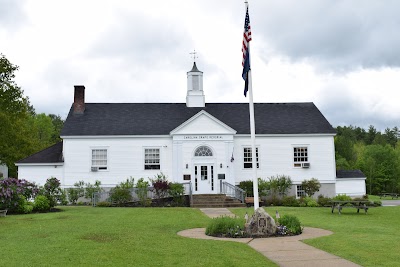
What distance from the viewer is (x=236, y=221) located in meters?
14.4

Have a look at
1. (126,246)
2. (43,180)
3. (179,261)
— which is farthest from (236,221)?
(43,180)

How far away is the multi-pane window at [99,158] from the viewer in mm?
32500

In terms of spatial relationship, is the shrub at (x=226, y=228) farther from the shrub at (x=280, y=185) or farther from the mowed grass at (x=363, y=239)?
the shrub at (x=280, y=185)

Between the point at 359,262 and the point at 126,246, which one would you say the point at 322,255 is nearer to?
the point at 359,262

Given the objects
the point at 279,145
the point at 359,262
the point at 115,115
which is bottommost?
the point at 359,262

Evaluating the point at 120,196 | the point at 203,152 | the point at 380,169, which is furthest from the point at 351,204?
the point at 380,169

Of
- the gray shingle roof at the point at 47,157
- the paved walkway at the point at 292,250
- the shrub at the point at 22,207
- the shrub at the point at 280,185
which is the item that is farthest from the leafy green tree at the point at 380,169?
the paved walkway at the point at 292,250

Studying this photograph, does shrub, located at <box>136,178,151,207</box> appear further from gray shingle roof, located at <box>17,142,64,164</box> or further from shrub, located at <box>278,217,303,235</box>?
shrub, located at <box>278,217,303,235</box>

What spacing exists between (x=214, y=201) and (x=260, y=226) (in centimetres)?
1559

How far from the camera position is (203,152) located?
3262 cm

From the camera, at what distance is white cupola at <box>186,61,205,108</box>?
36031 mm

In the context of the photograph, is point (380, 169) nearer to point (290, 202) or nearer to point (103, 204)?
point (290, 202)

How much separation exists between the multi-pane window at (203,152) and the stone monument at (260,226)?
18648 millimetres

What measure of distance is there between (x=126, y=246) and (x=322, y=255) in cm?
476
